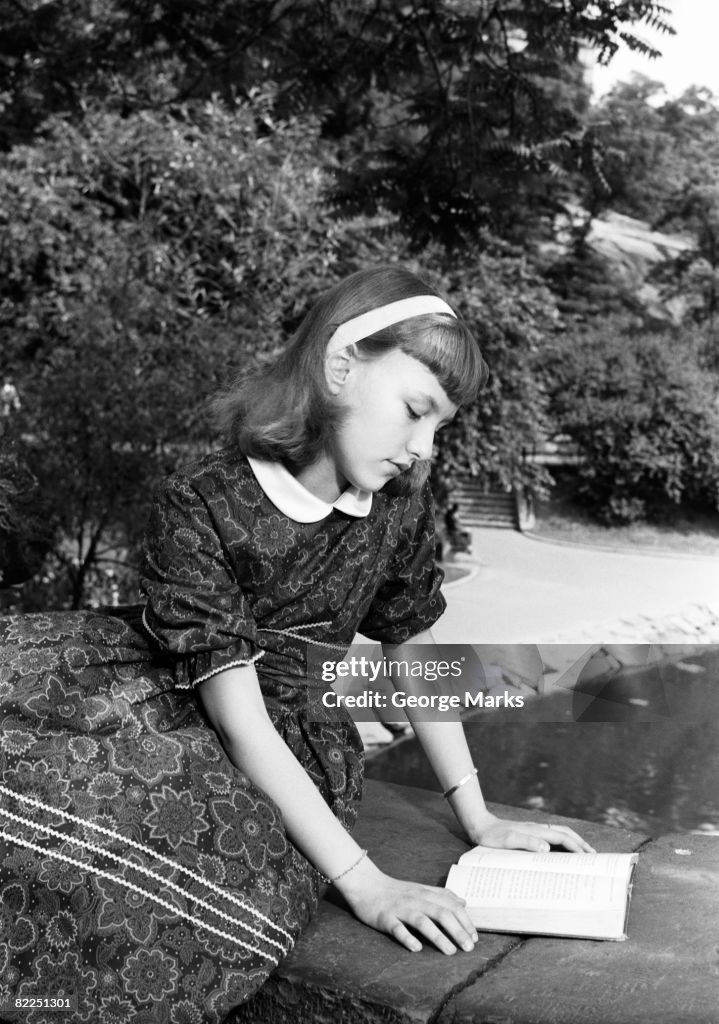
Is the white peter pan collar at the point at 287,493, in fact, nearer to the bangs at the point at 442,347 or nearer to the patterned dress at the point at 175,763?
the patterned dress at the point at 175,763

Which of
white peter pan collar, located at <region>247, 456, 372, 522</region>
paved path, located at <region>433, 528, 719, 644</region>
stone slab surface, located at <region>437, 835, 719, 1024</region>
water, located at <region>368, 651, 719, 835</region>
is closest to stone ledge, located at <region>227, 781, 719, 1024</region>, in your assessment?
stone slab surface, located at <region>437, 835, 719, 1024</region>

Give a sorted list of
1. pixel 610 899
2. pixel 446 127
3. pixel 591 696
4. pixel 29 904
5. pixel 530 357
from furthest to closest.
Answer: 1. pixel 530 357
2. pixel 591 696
3. pixel 446 127
4. pixel 610 899
5. pixel 29 904

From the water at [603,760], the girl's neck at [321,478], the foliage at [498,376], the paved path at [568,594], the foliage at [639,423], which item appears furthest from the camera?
the foliage at [639,423]

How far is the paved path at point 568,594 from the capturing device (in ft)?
21.9

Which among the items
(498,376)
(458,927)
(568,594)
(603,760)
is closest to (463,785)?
(458,927)

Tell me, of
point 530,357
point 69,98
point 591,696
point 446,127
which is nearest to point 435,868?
point 446,127

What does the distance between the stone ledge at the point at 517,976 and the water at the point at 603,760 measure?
87.0 inches

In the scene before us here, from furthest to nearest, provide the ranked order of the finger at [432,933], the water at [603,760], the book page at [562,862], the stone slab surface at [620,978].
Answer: the water at [603,760], the book page at [562,862], the finger at [432,933], the stone slab surface at [620,978]

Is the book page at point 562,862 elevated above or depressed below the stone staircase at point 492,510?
above

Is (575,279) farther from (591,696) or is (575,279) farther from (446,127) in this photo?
(446,127)

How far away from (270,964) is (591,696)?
197 inches

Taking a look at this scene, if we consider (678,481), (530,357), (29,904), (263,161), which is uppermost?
(263,161)

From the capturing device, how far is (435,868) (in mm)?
1644

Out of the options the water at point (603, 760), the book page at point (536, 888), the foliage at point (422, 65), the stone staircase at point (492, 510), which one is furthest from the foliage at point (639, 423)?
the book page at point (536, 888)
